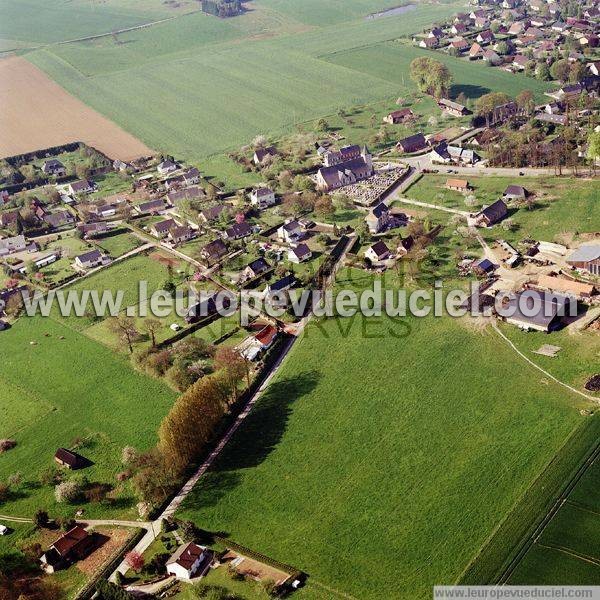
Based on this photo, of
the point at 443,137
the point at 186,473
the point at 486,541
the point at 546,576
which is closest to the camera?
the point at 546,576

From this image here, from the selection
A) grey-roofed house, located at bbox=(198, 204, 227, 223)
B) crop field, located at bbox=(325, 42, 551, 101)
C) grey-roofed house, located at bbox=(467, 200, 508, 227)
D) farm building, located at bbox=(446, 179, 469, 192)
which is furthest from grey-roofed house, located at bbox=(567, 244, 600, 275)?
crop field, located at bbox=(325, 42, 551, 101)

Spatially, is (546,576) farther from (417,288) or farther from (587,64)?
(587,64)

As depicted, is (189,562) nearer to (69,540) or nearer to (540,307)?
(69,540)

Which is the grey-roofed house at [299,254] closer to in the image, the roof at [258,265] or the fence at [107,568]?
the roof at [258,265]

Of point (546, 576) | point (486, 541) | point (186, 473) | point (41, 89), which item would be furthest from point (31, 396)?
point (41, 89)

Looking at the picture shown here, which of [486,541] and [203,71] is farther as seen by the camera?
[203,71]

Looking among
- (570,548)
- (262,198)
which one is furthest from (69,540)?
(262,198)

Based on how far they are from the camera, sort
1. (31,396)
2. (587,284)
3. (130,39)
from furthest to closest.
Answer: (130,39), (587,284), (31,396)
